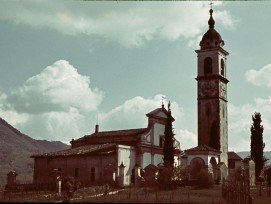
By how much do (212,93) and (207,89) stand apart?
978 mm

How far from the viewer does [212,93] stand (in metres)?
56.5

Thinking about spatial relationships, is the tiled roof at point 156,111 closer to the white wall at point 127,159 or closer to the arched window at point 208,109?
the white wall at point 127,159

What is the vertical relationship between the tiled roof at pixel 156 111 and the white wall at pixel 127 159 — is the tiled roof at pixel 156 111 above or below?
above

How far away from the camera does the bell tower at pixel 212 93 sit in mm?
55469

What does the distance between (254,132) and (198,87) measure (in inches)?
400

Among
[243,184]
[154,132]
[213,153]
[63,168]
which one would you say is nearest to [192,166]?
[213,153]

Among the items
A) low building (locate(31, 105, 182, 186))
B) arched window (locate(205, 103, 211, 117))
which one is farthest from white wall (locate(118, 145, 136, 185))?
arched window (locate(205, 103, 211, 117))

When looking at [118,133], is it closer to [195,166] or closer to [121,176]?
[121,176]

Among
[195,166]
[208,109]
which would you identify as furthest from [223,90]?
[195,166]

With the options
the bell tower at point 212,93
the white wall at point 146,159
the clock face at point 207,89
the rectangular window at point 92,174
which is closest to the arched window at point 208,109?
the bell tower at point 212,93

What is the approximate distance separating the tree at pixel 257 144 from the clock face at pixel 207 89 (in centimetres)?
735

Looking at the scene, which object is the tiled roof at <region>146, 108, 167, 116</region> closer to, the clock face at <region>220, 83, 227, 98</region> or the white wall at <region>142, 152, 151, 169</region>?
the white wall at <region>142, 152, 151, 169</region>

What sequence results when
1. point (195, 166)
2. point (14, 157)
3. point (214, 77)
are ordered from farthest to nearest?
point (14, 157)
point (214, 77)
point (195, 166)

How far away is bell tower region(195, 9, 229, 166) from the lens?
182 ft
